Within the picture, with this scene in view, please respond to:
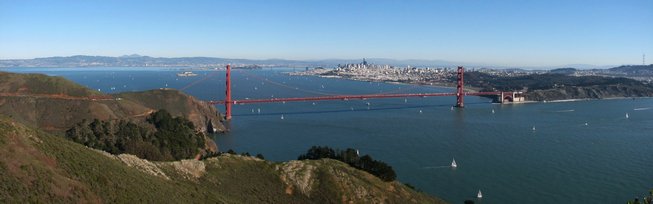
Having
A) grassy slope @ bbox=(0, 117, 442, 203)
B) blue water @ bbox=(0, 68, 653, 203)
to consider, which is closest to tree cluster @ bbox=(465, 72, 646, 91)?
blue water @ bbox=(0, 68, 653, 203)

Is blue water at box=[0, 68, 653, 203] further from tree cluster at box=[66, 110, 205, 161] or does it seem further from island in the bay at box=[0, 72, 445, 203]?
tree cluster at box=[66, 110, 205, 161]

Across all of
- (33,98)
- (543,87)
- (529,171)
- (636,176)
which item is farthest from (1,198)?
(543,87)

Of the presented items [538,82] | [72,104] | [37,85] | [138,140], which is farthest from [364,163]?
[538,82]

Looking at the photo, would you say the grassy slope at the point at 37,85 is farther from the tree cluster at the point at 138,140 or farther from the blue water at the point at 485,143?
the blue water at the point at 485,143

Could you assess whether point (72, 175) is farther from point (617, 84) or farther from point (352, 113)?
point (617, 84)

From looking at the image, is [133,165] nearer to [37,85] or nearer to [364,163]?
[364,163]

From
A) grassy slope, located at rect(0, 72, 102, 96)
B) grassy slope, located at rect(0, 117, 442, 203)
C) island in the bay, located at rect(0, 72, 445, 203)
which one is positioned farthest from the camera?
grassy slope, located at rect(0, 72, 102, 96)

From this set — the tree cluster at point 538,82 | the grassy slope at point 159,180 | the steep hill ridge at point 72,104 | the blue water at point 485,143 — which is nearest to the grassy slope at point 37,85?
the steep hill ridge at point 72,104
